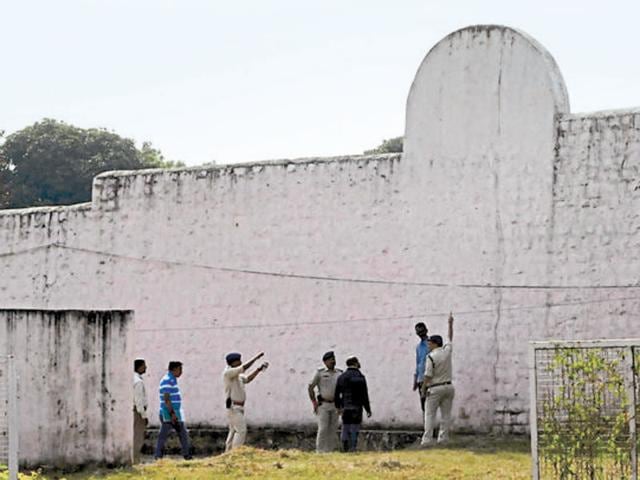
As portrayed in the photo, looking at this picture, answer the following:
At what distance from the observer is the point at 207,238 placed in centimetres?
2106

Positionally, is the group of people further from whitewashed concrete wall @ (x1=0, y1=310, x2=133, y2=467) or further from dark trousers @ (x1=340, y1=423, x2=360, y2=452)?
whitewashed concrete wall @ (x1=0, y1=310, x2=133, y2=467)

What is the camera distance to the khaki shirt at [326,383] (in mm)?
18156

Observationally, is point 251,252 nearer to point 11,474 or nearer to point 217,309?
point 217,309

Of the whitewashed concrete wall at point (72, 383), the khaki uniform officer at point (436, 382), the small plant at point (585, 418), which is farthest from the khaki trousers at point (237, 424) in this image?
the small plant at point (585, 418)

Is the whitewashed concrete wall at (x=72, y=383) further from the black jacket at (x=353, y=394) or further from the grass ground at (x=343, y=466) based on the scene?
the black jacket at (x=353, y=394)

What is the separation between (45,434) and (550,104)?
326 inches

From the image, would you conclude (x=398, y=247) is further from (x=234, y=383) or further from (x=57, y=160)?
(x=57, y=160)

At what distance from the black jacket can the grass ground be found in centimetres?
79

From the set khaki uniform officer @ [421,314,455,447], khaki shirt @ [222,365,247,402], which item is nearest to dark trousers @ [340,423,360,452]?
khaki uniform officer @ [421,314,455,447]

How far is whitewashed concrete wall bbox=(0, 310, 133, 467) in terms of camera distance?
14477mm

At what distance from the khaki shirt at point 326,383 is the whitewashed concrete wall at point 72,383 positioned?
3.78 meters

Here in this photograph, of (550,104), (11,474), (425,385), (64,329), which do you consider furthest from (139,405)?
(550,104)

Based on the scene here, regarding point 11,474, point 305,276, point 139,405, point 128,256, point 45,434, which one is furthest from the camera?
point 128,256

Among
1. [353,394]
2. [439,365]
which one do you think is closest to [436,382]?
[439,365]
